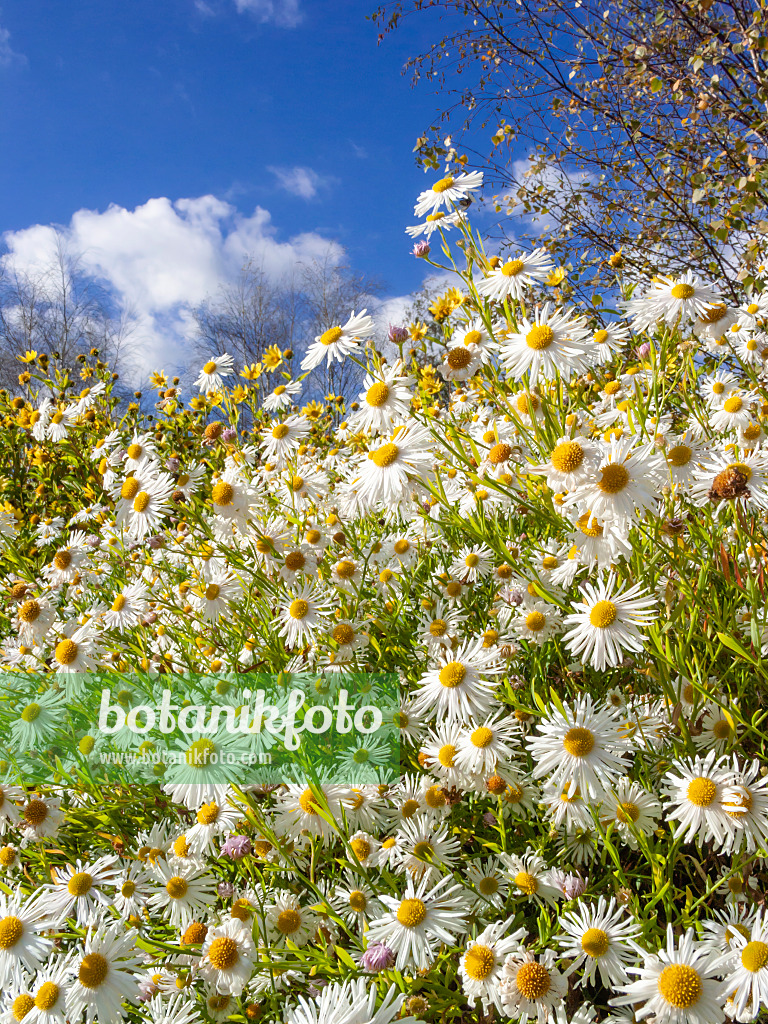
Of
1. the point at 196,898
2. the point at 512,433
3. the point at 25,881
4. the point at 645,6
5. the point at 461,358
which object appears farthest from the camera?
the point at 645,6

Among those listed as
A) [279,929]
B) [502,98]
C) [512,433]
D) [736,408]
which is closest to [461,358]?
[512,433]

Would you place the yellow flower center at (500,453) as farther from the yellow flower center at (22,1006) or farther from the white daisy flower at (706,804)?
the yellow flower center at (22,1006)

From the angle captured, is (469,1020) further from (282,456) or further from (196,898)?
(282,456)

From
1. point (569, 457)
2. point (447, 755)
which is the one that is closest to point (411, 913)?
point (447, 755)

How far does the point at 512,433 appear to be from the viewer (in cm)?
193

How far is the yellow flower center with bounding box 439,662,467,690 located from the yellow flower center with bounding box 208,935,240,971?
67cm

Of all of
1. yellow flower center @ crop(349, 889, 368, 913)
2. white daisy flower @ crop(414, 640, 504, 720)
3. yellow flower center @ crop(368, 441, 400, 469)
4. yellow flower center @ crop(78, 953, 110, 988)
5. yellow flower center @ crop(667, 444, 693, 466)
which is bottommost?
yellow flower center @ crop(78, 953, 110, 988)

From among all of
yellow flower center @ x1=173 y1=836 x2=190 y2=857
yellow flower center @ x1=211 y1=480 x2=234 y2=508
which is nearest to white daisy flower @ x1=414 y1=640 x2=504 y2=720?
yellow flower center @ x1=173 y1=836 x2=190 y2=857

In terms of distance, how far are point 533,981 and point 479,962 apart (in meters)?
0.09

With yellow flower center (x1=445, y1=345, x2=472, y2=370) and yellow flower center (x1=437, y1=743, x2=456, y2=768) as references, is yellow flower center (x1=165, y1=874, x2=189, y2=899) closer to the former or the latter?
yellow flower center (x1=437, y1=743, x2=456, y2=768)

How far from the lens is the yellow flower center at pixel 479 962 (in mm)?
1143

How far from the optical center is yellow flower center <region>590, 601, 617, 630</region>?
128 cm

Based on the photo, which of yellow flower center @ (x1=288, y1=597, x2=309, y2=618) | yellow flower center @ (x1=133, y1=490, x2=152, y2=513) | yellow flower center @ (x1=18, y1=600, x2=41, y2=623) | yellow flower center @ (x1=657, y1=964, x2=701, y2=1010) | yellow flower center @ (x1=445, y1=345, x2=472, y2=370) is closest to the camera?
yellow flower center @ (x1=657, y1=964, x2=701, y2=1010)

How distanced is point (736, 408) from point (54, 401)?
4.75 m
